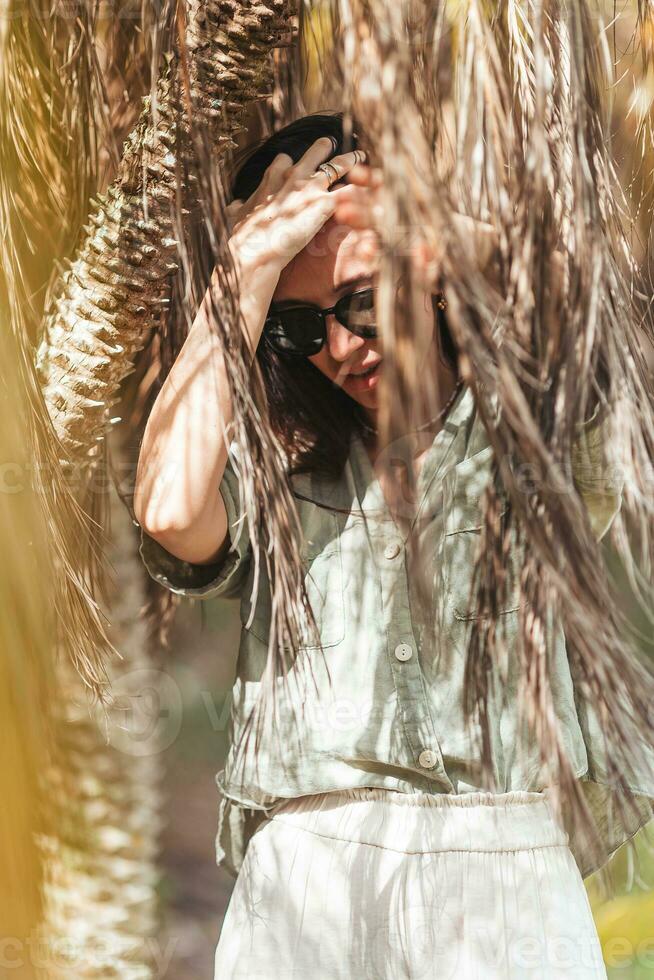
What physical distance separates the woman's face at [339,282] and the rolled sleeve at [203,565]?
17 cm

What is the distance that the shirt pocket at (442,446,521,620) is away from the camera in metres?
0.98

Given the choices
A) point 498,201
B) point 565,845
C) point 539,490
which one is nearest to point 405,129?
point 498,201

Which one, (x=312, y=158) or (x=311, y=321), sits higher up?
(x=312, y=158)

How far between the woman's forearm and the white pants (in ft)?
1.13

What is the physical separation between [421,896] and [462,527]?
0.38 meters

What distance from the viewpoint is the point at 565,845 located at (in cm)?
97

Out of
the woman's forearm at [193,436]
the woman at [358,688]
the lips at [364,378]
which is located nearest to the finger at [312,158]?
the woman at [358,688]

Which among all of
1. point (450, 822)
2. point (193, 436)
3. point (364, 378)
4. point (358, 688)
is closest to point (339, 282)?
point (364, 378)

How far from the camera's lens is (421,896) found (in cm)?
94

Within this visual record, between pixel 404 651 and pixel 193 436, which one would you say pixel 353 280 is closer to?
pixel 193 436

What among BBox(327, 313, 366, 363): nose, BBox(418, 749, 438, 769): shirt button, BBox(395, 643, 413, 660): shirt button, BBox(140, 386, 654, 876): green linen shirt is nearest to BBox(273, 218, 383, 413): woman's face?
BBox(327, 313, 366, 363): nose

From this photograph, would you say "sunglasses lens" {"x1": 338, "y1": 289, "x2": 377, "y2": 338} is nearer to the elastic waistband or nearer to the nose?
the nose

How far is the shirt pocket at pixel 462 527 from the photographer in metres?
0.98

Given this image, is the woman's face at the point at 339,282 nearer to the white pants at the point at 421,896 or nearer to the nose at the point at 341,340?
the nose at the point at 341,340
